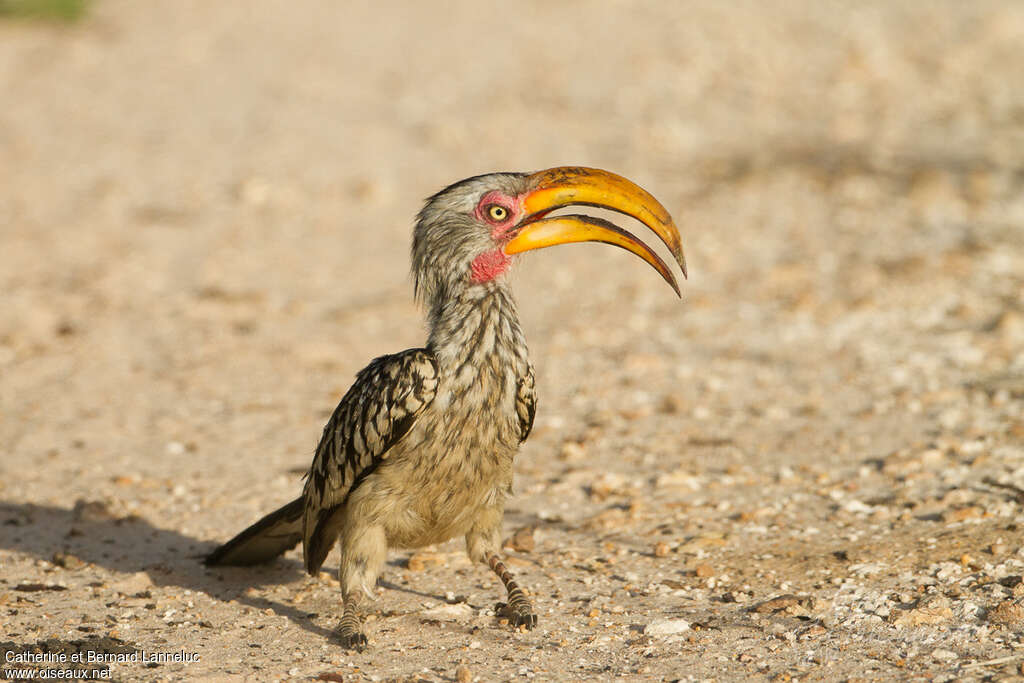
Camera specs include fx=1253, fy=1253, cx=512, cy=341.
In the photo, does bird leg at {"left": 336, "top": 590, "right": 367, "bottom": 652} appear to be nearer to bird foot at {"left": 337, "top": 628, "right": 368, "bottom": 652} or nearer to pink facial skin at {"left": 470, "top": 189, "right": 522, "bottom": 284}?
bird foot at {"left": 337, "top": 628, "right": 368, "bottom": 652}

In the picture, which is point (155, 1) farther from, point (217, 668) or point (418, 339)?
point (217, 668)

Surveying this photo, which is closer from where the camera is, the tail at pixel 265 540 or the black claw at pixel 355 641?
the black claw at pixel 355 641

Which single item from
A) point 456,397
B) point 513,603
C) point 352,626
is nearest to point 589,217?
point 456,397

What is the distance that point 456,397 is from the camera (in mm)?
5129

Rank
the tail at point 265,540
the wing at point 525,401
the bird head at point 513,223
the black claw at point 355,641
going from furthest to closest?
the tail at point 265,540 → the wing at point 525,401 → the bird head at point 513,223 → the black claw at point 355,641

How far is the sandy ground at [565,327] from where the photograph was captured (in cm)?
532

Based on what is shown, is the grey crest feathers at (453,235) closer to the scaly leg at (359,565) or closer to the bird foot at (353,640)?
the scaly leg at (359,565)

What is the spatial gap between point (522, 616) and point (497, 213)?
1.71 m

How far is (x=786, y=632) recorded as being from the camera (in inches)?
199

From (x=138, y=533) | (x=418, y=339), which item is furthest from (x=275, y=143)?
(x=138, y=533)

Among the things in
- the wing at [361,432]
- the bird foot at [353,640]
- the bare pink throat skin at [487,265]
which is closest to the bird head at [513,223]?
the bare pink throat skin at [487,265]

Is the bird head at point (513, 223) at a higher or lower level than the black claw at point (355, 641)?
higher

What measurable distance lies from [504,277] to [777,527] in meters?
1.94

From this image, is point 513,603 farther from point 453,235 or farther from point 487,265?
point 453,235
